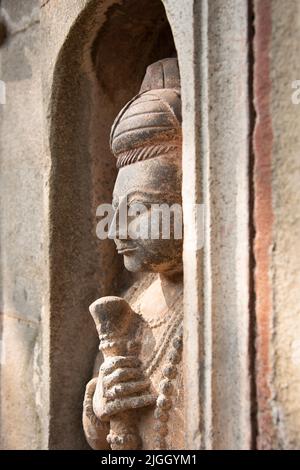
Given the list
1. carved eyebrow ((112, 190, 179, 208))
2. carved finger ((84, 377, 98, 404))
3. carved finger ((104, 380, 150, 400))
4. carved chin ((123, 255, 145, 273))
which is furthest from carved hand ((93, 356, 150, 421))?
carved eyebrow ((112, 190, 179, 208))

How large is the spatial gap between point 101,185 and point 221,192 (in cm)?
71

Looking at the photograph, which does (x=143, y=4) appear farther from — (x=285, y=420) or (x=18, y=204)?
(x=285, y=420)

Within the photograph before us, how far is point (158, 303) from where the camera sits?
1.56 metres

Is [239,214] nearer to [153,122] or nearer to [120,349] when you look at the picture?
[153,122]

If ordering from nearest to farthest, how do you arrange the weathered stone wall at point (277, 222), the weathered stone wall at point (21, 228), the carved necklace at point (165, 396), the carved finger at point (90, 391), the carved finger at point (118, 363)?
the weathered stone wall at point (277, 222) < the carved necklace at point (165, 396) < the carved finger at point (118, 363) < the carved finger at point (90, 391) < the weathered stone wall at point (21, 228)

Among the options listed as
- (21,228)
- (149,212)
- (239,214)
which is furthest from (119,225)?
(21,228)

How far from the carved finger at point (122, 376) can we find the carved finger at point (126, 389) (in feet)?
0.04

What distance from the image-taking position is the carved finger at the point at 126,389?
144 centimetres

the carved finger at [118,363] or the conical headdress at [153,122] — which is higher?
→ the conical headdress at [153,122]

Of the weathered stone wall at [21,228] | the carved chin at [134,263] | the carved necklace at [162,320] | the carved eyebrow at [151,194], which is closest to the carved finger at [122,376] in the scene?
the carved necklace at [162,320]

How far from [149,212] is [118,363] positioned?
0.37m

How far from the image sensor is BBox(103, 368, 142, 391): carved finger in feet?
4.78

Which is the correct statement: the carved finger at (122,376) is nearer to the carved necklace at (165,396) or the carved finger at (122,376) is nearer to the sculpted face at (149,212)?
the carved necklace at (165,396)
